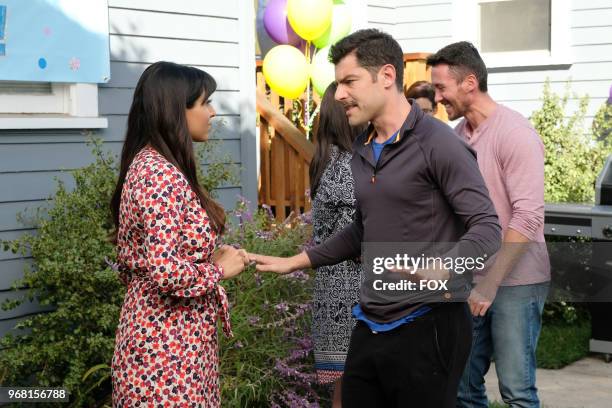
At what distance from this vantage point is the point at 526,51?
35.2 ft

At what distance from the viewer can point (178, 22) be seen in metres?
7.04

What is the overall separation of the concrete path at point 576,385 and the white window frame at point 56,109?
10.7 ft

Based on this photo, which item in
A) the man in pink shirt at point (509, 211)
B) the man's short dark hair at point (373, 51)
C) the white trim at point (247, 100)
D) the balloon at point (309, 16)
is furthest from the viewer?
the balloon at point (309, 16)

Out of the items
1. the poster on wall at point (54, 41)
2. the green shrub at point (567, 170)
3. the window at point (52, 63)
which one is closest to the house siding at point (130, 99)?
the window at point (52, 63)

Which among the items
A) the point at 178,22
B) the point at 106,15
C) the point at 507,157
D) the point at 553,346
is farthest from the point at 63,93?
the point at 553,346

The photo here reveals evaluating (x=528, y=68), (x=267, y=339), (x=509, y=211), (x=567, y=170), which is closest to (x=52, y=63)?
(x=267, y=339)

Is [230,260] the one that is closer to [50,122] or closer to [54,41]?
[50,122]

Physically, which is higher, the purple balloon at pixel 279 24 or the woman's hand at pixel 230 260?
the purple balloon at pixel 279 24

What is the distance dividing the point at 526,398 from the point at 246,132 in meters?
3.78

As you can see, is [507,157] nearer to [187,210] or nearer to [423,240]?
[423,240]

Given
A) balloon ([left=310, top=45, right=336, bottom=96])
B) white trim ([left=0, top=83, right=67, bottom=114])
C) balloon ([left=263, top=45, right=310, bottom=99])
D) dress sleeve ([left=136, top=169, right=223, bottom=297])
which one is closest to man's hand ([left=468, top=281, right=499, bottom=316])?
dress sleeve ([left=136, top=169, right=223, bottom=297])

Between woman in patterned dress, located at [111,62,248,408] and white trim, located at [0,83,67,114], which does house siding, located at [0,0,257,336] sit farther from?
woman in patterned dress, located at [111,62,248,408]

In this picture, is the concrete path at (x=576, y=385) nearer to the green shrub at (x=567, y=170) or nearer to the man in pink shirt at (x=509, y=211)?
the green shrub at (x=567, y=170)

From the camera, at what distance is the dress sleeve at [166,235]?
325cm
